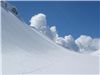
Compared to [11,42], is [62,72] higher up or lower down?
lower down

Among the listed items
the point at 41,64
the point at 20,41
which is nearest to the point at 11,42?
the point at 20,41

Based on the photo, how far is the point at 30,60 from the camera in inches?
1331

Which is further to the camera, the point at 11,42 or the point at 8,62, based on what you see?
the point at 11,42

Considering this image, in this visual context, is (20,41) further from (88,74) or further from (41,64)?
(88,74)

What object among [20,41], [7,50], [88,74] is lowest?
[88,74]

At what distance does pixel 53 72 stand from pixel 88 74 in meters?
3.24

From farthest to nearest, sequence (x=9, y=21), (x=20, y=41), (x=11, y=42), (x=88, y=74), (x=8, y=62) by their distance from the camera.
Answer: (x=9, y=21) < (x=20, y=41) < (x=11, y=42) < (x=8, y=62) < (x=88, y=74)

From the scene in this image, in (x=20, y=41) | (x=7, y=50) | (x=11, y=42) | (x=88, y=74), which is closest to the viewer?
(x=88, y=74)

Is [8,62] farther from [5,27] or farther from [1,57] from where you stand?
[5,27]

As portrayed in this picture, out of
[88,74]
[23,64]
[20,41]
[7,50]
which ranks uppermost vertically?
[20,41]

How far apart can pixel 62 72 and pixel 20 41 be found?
18.5 metres

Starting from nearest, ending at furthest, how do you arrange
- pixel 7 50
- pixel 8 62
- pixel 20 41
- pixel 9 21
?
1. pixel 8 62
2. pixel 7 50
3. pixel 20 41
4. pixel 9 21

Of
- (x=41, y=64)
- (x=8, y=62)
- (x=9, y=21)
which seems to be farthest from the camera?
(x=9, y=21)

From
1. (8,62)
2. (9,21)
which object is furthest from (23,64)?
(9,21)
